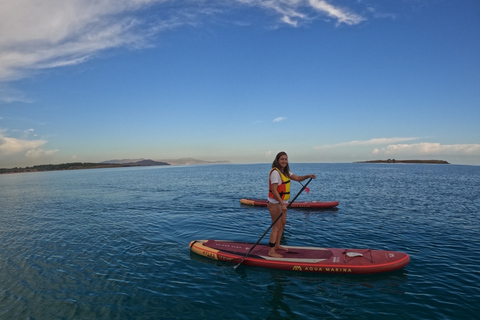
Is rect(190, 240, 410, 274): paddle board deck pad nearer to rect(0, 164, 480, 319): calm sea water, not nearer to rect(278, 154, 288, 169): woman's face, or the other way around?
rect(0, 164, 480, 319): calm sea water

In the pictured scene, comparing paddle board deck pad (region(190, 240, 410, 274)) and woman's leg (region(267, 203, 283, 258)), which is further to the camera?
woman's leg (region(267, 203, 283, 258))

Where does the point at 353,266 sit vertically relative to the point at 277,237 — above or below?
below

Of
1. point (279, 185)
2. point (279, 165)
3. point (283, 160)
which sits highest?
point (283, 160)

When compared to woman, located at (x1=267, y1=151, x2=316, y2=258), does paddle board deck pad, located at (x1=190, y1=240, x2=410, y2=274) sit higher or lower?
lower

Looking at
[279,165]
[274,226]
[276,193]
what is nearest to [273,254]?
[274,226]

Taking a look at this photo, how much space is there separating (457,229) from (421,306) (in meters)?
11.9

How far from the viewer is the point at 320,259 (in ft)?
33.2

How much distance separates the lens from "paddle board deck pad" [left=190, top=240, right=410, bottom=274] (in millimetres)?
9625

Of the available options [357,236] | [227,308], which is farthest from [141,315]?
[357,236]

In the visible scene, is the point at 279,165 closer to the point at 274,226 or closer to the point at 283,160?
the point at 283,160

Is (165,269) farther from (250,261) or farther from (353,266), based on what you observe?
(353,266)

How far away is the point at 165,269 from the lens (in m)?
10.6

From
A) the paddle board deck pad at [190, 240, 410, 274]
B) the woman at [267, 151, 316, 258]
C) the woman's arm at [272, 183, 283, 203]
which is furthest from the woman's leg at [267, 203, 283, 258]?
the woman's arm at [272, 183, 283, 203]

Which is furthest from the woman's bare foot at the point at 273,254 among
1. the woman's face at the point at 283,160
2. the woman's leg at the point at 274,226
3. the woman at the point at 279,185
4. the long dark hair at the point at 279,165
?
the woman's face at the point at 283,160
